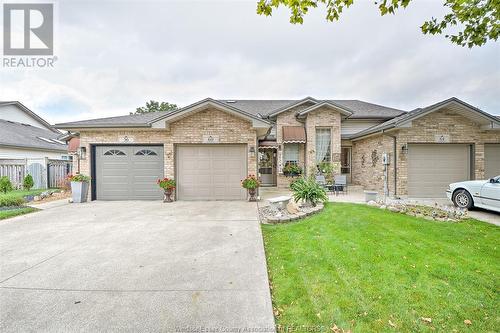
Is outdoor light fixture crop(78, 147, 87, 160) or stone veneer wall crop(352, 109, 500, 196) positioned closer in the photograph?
outdoor light fixture crop(78, 147, 87, 160)

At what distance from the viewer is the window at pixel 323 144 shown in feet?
49.4

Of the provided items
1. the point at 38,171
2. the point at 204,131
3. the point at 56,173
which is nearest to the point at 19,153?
the point at 38,171

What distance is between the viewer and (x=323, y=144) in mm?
15117

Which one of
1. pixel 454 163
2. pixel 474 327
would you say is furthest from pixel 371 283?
pixel 454 163

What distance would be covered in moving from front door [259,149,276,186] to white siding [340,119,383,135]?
5392 millimetres

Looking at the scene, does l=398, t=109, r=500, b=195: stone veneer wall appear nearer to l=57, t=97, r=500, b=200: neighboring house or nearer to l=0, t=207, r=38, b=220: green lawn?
l=57, t=97, r=500, b=200: neighboring house

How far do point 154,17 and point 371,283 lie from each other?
13.8m

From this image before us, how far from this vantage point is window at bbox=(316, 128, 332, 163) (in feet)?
49.4

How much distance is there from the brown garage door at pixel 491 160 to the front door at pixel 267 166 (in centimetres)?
1172

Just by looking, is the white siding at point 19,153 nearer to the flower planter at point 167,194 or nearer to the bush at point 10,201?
the bush at point 10,201

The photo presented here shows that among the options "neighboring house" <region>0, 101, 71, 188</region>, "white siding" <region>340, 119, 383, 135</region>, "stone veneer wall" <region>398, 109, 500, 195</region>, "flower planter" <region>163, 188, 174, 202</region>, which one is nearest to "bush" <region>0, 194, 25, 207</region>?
"neighboring house" <region>0, 101, 71, 188</region>

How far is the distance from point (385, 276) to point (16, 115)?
33458 millimetres

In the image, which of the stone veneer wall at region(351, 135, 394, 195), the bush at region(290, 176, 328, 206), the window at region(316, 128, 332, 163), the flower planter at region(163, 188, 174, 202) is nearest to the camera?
the bush at region(290, 176, 328, 206)

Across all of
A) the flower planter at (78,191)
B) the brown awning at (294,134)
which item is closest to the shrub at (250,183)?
the brown awning at (294,134)
